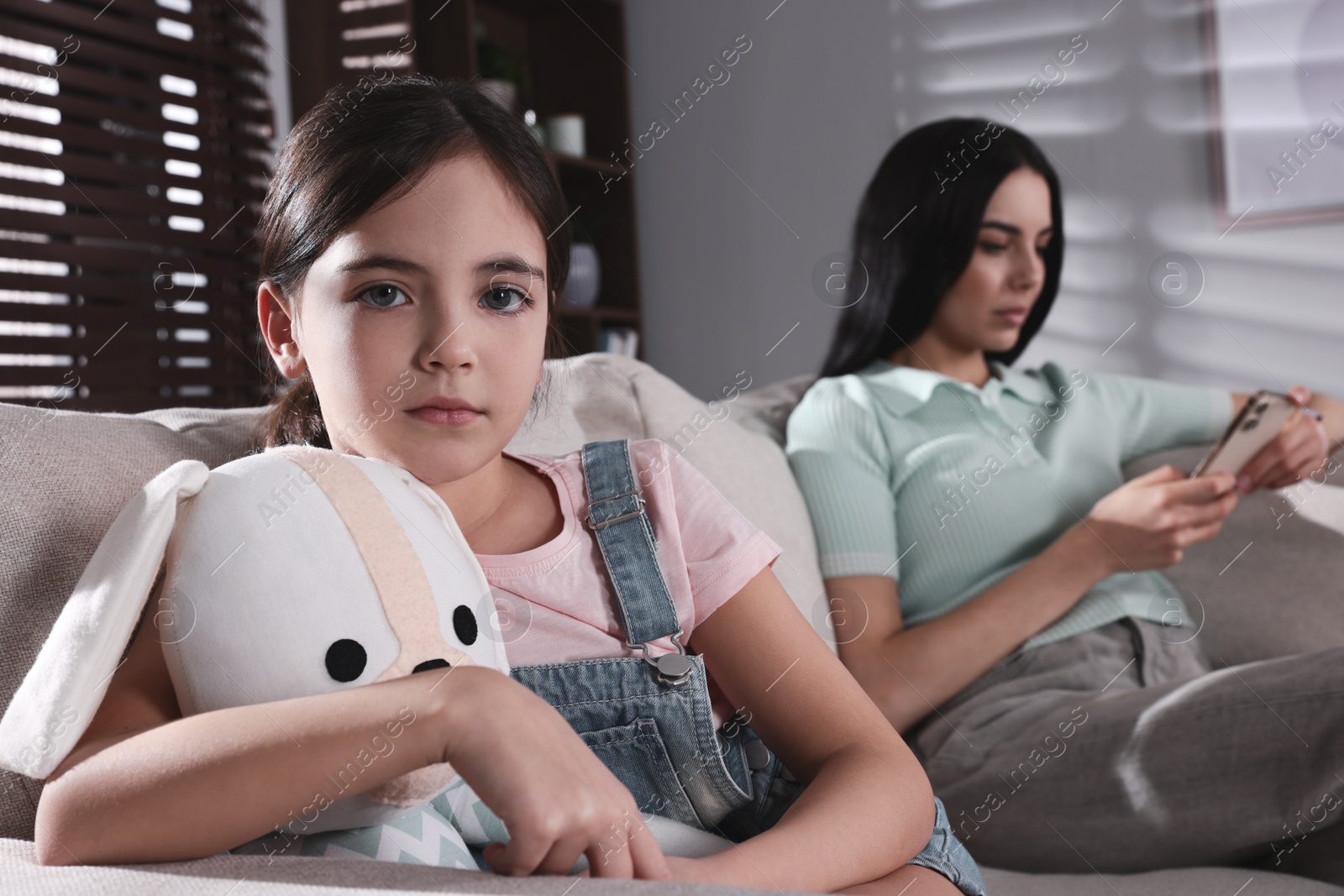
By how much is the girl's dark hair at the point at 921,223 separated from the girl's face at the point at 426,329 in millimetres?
858

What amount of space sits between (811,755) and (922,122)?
7.44 feet

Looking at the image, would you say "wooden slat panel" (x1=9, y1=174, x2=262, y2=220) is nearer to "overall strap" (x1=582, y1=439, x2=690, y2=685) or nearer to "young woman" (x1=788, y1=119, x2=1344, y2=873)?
"young woman" (x1=788, y1=119, x2=1344, y2=873)

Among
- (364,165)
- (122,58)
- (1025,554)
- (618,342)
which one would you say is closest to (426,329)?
(364,165)

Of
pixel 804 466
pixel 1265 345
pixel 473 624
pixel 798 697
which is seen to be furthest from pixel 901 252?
pixel 1265 345

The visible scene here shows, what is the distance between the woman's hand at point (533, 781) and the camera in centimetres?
45

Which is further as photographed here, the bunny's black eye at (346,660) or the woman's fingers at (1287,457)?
the woman's fingers at (1287,457)

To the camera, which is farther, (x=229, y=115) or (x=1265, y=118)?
(x=1265, y=118)

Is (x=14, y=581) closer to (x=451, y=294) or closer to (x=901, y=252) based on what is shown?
(x=451, y=294)

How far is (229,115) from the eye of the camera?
2129 millimetres

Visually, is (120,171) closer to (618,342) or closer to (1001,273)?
(618,342)

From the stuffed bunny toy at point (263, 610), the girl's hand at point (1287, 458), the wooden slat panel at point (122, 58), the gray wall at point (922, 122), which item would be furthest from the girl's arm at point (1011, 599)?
the wooden slat panel at point (122, 58)

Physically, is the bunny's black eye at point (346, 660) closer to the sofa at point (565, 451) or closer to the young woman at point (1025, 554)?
the sofa at point (565, 451)

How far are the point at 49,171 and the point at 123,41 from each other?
1.04 ft

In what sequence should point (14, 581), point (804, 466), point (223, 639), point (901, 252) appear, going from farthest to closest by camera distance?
point (901, 252) → point (804, 466) → point (14, 581) → point (223, 639)
